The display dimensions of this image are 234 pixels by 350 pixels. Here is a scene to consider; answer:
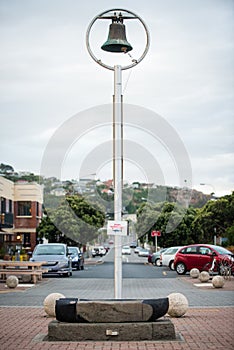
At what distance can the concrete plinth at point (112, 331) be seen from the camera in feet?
35.6

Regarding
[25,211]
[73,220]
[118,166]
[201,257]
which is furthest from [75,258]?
[25,211]

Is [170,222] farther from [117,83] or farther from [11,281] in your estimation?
[117,83]

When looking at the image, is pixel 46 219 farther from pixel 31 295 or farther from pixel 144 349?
pixel 144 349

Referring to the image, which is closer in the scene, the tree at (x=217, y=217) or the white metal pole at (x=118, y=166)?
the white metal pole at (x=118, y=166)

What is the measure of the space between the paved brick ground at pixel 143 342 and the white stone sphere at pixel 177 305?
157mm

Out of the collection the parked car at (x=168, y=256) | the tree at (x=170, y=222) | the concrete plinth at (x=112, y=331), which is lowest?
the concrete plinth at (x=112, y=331)

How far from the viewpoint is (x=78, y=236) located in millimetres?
65750

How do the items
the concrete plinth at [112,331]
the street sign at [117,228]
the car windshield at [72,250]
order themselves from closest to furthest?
the concrete plinth at [112,331]
the street sign at [117,228]
the car windshield at [72,250]

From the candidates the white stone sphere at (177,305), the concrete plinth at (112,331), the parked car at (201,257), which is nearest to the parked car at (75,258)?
the parked car at (201,257)

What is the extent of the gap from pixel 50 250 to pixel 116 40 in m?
22.4

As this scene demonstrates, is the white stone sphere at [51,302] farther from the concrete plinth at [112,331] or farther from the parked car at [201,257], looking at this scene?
the parked car at [201,257]

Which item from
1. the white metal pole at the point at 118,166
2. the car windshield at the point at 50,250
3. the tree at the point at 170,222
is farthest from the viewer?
the tree at the point at 170,222

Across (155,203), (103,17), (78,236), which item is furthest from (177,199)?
(103,17)

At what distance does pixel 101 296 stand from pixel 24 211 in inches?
2069
